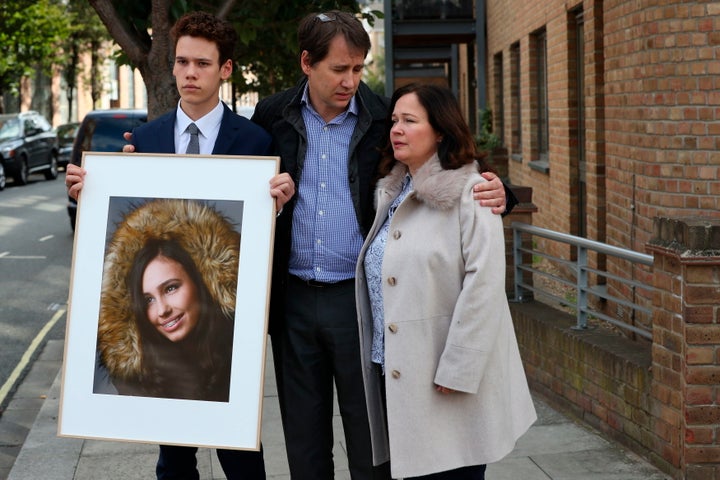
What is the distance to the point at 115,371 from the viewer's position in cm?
379

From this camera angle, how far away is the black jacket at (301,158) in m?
3.92

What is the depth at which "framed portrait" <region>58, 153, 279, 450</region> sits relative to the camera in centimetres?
371

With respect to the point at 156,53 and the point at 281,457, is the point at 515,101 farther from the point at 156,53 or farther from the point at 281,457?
the point at 281,457

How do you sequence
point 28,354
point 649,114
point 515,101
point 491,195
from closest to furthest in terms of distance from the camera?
point 491,195, point 649,114, point 28,354, point 515,101

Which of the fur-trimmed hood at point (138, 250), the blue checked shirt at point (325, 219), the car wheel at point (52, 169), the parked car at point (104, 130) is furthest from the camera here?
the car wheel at point (52, 169)

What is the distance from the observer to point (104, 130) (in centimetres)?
1731

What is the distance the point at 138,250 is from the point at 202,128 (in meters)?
0.51

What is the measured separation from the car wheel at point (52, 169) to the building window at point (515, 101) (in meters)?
19.9

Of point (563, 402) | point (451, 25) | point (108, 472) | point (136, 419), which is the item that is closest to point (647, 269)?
point (563, 402)

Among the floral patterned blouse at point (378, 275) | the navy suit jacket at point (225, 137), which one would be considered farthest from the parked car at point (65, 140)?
the floral patterned blouse at point (378, 275)

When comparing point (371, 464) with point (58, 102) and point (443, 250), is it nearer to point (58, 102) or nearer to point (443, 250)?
point (443, 250)

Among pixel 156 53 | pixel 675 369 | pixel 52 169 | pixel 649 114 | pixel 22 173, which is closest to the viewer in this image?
pixel 675 369

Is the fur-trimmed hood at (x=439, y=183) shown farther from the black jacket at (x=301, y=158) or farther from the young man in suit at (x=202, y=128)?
the young man in suit at (x=202, y=128)

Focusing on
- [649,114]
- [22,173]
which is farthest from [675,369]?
[22,173]
